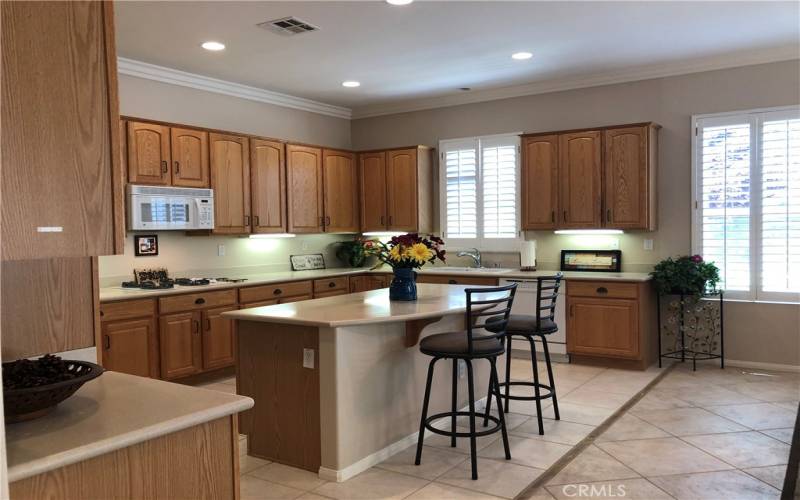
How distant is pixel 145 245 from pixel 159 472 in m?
4.24

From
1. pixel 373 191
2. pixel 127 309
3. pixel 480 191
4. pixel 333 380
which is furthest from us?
pixel 373 191

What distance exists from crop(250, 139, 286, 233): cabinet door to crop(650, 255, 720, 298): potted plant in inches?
145

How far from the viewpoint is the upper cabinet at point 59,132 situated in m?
1.47

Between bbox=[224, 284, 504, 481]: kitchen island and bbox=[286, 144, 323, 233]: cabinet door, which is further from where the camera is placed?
bbox=[286, 144, 323, 233]: cabinet door

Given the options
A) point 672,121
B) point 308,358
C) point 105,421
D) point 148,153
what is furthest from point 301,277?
point 105,421

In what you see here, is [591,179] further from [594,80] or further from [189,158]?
[189,158]

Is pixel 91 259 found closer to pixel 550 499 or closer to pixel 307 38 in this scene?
pixel 550 499

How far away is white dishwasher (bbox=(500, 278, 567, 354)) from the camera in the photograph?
603cm

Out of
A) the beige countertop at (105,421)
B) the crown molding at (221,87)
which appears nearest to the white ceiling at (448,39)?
the crown molding at (221,87)

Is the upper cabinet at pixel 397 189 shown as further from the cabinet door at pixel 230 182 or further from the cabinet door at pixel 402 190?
the cabinet door at pixel 230 182

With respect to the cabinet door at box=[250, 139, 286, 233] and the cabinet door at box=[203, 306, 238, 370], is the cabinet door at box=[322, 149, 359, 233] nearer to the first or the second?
the cabinet door at box=[250, 139, 286, 233]

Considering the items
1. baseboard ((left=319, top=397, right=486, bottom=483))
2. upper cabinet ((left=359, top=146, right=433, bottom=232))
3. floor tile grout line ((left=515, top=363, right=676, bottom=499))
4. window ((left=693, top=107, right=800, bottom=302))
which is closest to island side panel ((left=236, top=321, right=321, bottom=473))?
baseboard ((left=319, top=397, right=486, bottom=483))

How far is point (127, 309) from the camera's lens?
4750 mm

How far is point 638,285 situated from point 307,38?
3.51 metres
